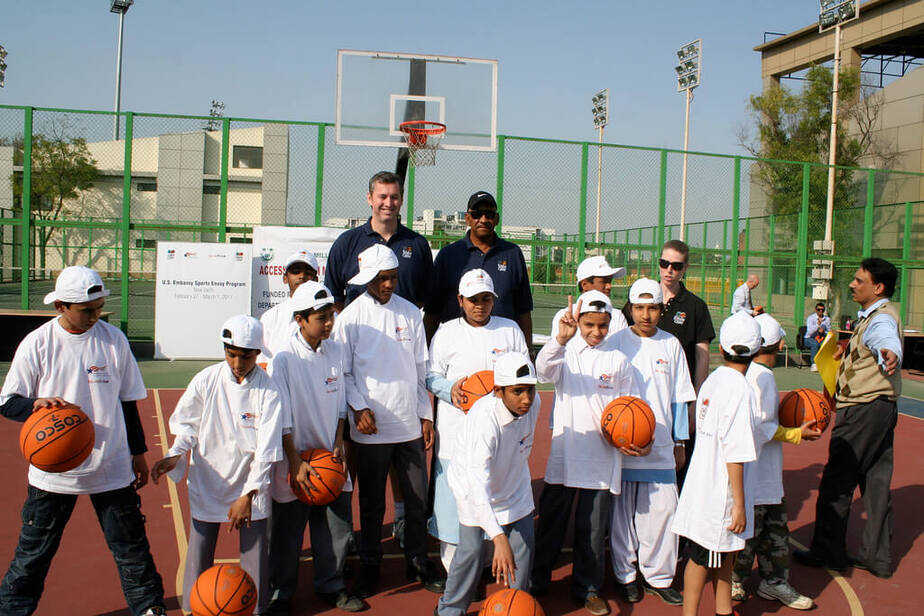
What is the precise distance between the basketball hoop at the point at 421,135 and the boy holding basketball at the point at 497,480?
8026 mm

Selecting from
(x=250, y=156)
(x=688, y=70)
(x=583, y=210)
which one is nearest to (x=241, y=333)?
(x=583, y=210)

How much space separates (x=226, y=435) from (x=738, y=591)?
3.42 meters

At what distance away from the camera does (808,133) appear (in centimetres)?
3052

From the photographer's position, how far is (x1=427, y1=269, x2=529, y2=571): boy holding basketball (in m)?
4.61

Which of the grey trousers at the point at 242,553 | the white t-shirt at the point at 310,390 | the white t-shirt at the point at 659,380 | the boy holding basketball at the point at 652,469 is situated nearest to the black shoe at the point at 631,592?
the boy holding basketball at the point at 652,469

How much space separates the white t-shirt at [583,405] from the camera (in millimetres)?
4523

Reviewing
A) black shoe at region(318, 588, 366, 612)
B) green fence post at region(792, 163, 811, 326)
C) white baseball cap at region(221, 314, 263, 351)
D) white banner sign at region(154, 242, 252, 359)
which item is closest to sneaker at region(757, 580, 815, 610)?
black shoe at region(318, 588, 366, 612)

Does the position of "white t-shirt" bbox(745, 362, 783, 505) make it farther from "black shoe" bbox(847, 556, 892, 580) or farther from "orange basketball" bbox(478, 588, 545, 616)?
"orange basketball" bbox(478, 588, 545, 616)

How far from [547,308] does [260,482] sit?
85.3 feet

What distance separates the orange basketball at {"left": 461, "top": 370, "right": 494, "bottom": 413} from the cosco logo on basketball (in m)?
2.11

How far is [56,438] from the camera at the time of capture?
11.9 ft

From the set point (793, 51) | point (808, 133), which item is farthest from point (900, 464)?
point (793, 51)

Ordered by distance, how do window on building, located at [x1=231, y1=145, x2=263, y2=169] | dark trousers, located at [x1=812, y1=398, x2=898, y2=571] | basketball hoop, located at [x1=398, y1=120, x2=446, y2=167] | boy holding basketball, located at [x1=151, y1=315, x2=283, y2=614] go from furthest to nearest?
window on building, located at [x1=231, y1=145, x2=263, y2=169]
basketball hoop, located at [x1=398, y1=120, x2=446, y2=167]
dark trousers, located at [x1=812, y1=398, x2=898, y2=571]
boy holding basketball, located at [x1=151, y1=315, x2=283, y2=614]

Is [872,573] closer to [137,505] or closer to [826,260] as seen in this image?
[137,505]
